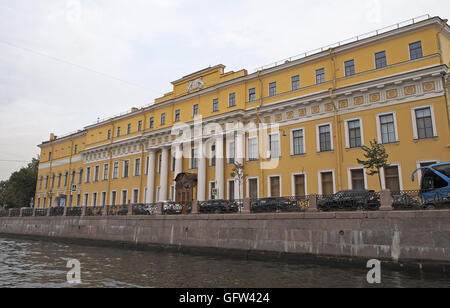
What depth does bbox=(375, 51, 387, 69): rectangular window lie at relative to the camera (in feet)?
69.2

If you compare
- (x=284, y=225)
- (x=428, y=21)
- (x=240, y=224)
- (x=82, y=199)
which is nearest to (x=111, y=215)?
(x=240, y=224)

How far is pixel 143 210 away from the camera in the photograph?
74.6ft

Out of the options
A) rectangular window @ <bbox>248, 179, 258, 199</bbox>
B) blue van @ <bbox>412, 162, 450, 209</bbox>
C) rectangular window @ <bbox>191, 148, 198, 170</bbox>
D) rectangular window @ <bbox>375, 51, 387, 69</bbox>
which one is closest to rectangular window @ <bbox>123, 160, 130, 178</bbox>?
rectangular window @ <bbox>191, 148, 198, 170</bbox>

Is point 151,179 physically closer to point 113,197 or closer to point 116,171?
point 116,171

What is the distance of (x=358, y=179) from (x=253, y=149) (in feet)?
27.2

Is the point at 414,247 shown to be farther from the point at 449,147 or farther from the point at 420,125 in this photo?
the point at 420,125

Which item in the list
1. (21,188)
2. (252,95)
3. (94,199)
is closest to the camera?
(252,95)

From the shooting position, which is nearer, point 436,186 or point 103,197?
point 436,186

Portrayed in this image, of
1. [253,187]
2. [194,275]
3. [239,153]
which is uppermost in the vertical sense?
[239,153]

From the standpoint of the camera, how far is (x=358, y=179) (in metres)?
20.8

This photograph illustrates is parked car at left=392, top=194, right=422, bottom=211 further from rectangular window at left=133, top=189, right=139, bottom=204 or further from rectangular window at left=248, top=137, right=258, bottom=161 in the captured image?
rectangular window at left=133, top=189, right=139, bottom=204

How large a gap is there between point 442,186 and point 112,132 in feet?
112

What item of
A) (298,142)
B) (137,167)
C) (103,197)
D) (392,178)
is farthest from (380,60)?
(103,197)
